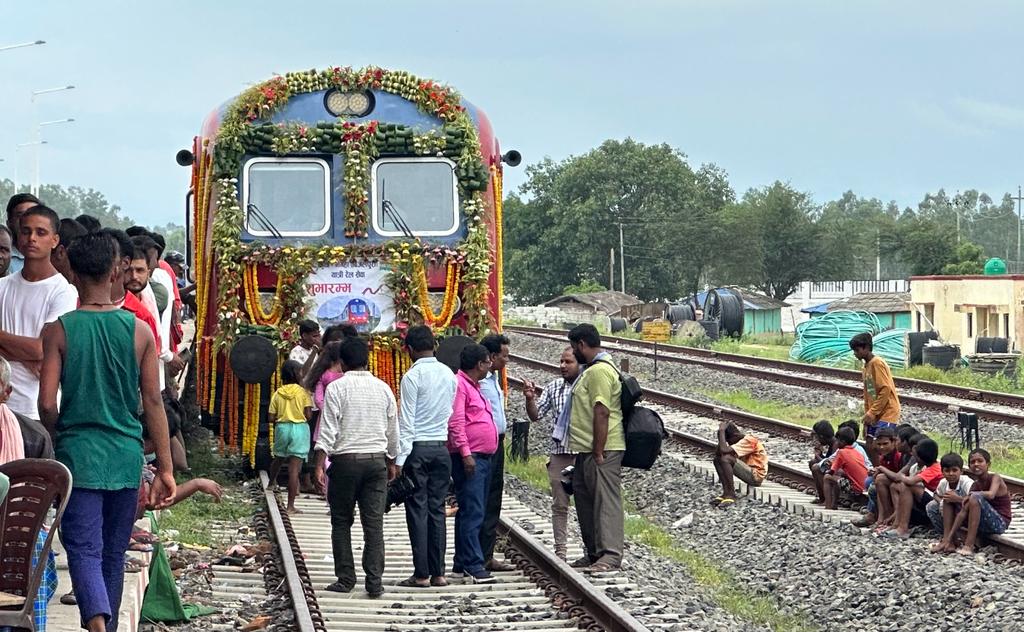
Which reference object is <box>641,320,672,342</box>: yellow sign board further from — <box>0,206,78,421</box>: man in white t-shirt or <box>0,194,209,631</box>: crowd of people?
<box>0,194,209,631</box>: crowd of people

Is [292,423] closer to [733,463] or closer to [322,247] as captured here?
[322,247]

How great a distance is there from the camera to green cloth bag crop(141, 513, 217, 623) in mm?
8914

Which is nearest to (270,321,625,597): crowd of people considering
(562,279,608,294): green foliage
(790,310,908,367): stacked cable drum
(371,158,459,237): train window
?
(371,158,459,237): train window

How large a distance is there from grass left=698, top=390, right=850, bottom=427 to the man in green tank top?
1654cm

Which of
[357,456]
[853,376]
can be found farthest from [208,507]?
[853,376]

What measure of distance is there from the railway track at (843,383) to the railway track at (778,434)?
2.91m

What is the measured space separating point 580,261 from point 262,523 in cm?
7440

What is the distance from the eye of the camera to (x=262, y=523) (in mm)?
12727

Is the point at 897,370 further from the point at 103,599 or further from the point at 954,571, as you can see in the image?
the point at 103,599

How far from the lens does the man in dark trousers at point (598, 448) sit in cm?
1082

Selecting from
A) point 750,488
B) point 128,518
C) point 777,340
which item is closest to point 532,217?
point 777,340

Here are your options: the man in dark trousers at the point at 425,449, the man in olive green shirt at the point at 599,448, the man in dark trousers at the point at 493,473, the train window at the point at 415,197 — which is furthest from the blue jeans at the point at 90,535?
the train window at the point at 415,197

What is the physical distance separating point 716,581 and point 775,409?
13.2m

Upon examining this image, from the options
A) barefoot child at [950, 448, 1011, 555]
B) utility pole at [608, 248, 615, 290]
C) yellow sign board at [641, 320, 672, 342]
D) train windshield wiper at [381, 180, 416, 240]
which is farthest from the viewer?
utility pole at [608, 248, 615, 290]
